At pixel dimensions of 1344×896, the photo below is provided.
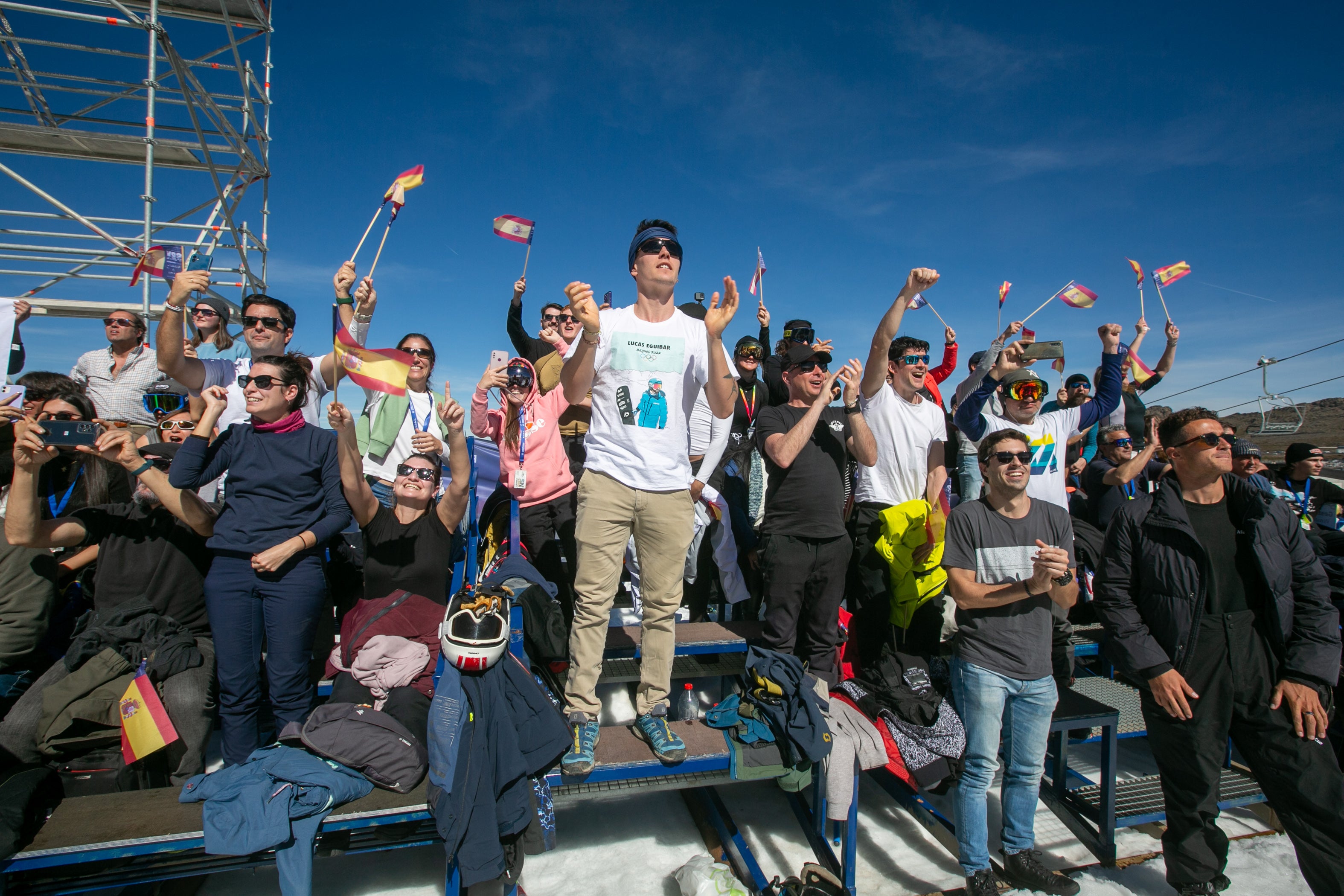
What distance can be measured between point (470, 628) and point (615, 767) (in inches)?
38.5

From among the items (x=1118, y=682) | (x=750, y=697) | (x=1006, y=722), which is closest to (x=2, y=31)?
(x=750, y=697)

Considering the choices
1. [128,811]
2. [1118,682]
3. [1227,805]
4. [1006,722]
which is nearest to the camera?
[128,811]

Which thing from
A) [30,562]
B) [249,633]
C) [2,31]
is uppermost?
[2,31]

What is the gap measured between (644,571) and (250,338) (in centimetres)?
282

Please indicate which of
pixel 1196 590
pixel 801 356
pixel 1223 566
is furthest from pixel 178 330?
pixel 1223 566

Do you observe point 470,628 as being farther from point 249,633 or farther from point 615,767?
point 249,633

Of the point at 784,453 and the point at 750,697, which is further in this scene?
the point at 784,453

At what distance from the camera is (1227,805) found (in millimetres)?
3812

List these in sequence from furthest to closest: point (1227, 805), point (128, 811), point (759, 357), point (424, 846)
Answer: point (759, 357), point (1227, 805), point (424, 846), point (128, 811)

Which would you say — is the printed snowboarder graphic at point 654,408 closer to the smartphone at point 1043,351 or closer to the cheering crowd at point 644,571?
the cheering crowd at point 644,571

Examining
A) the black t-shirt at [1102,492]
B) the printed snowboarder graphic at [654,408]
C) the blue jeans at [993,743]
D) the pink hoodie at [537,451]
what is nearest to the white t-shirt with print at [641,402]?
the printed snowboarder graphic at [654,408]

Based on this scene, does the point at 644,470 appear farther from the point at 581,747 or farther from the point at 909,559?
the point at 909,559

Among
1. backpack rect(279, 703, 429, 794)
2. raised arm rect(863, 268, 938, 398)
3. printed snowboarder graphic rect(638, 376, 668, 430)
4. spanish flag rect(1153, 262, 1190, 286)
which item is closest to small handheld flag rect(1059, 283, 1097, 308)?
spanish flag rect(1153, 262, 1190, 286)

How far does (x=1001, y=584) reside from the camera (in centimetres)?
309
